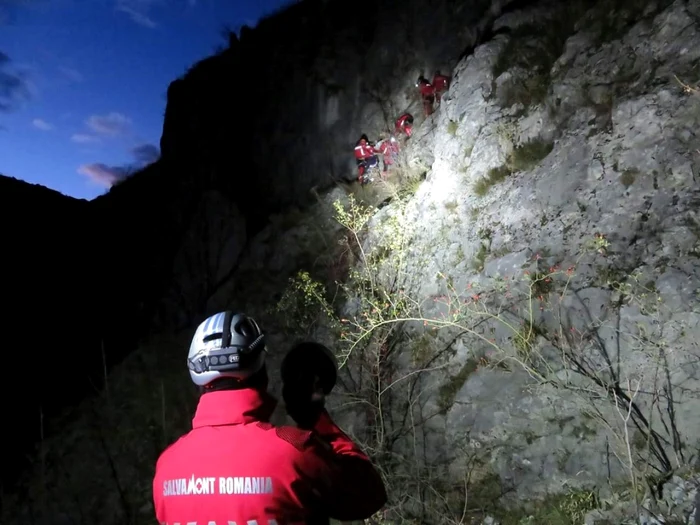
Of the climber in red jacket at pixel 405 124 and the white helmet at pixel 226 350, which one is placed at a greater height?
the climber in red jacket at pixel 405 124

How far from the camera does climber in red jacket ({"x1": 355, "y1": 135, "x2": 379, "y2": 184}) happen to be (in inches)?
372

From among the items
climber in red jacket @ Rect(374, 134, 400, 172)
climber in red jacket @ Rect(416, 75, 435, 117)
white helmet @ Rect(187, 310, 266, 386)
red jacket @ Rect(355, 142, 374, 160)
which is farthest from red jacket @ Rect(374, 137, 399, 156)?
white helmet @ Rect(187, 310, 266, 386)

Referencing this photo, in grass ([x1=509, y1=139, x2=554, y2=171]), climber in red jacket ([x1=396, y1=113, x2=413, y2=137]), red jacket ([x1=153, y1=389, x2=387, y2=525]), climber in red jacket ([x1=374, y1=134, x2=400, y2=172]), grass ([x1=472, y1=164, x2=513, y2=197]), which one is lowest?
red jacket ([x1=153, y1=389, x2=387, y2=525])

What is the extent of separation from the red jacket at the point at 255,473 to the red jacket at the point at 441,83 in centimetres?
853

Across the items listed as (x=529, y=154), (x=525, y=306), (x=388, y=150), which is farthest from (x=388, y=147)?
(x=525, y=306)

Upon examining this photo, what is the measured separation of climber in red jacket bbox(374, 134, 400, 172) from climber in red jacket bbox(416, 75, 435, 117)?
0.92m

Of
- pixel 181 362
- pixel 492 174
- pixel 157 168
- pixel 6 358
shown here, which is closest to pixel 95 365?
pixel 6 358

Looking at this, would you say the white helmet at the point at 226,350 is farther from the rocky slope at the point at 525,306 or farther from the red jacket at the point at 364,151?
the red jacket at the point at 364,151

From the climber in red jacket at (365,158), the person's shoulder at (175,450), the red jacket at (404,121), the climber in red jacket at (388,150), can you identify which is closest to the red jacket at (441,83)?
the red jacket at (404,121)

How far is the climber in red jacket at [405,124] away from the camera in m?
9.16

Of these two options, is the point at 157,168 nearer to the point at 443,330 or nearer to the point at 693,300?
the point at 443,330

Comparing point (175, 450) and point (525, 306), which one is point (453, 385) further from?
point (175, 450)

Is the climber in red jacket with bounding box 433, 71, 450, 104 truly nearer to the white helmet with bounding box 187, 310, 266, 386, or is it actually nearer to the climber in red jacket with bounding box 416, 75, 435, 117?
the climber in red jacket with bounding box 416, 75, 435, 117

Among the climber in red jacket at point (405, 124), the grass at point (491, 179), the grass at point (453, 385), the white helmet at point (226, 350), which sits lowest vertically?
the grass at point (453, 385)
